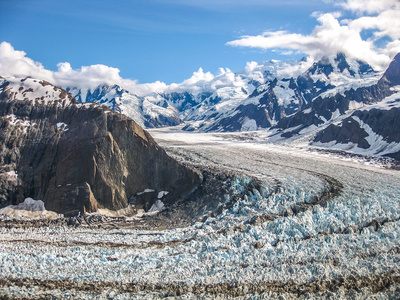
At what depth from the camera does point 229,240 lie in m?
26.7

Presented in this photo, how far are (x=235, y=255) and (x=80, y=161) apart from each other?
21210mm

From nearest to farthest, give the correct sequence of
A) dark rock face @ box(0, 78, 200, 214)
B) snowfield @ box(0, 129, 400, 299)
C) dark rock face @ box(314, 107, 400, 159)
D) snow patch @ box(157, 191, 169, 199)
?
snowfield @ box(0, 129, 400, 299), dark rock face @ box(0, 78, 200, 214), snow patch @ box(157, 191, 169, 199), dark rock face @ box(314, 107, 400, 159)

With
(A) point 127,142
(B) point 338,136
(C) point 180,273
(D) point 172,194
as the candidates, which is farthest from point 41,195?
(B) point 338,136

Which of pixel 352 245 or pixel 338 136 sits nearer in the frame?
pixel 352 245

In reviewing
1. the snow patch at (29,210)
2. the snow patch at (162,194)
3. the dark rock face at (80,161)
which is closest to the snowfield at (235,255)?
the snow patch at (29,210)

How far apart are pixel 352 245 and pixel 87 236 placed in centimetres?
2022

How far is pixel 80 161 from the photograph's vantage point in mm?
37938

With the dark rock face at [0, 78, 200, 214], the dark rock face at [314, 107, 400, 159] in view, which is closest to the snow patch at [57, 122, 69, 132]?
the dark rock face at [0, 78, 200, 214]

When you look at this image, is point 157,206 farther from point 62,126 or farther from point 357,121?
point 357,121

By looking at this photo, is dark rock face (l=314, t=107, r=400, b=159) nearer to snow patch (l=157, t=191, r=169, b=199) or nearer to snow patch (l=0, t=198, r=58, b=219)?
snow patch (l=157, t=191, r=169, b=199)

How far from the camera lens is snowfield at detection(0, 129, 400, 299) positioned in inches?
789

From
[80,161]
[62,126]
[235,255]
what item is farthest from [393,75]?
[235,255]

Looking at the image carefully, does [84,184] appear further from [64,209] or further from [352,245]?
[352,245]

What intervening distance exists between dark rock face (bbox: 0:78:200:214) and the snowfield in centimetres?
571
